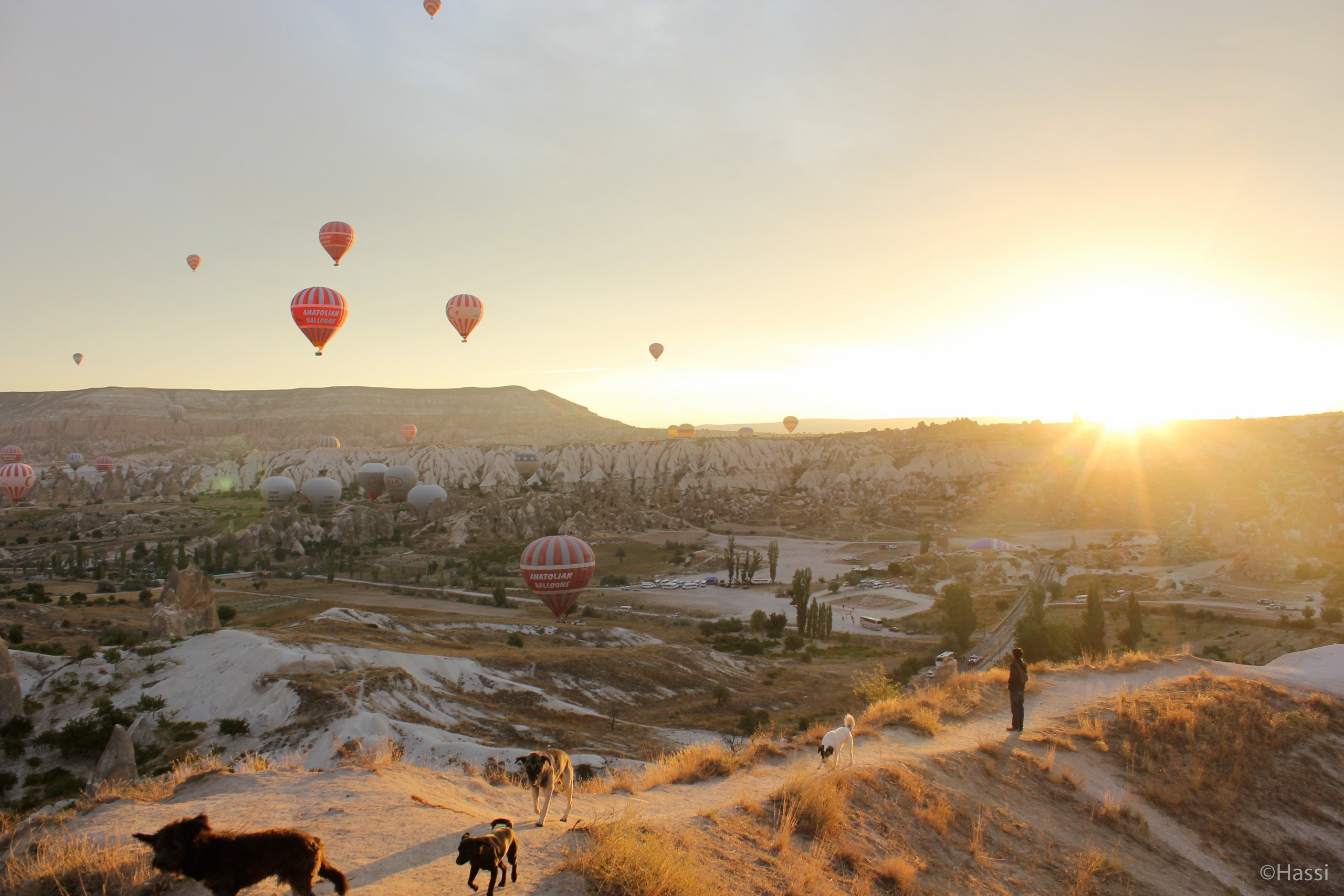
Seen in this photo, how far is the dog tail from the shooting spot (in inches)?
167

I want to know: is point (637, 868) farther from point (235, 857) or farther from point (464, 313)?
point (464, 313)

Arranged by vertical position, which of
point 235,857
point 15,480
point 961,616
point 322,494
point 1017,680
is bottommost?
point 961,616

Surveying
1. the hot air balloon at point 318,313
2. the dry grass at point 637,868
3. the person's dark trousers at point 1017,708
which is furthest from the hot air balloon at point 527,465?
the dry grass at point 637,868

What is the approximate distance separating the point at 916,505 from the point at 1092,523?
57.2 feet

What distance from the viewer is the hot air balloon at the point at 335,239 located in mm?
38344

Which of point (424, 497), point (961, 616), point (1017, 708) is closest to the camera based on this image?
point (1017, 708)

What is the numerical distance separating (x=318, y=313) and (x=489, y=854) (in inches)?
1508

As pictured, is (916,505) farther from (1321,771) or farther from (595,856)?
(595,856)

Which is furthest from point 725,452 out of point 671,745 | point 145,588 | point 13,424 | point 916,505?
point 13,424

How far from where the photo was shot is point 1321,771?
1123cm

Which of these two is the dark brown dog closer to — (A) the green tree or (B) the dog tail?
(B) the dog tail

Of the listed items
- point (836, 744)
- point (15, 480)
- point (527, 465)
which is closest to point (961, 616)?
point (836, 744)

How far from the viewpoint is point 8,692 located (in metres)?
15.9

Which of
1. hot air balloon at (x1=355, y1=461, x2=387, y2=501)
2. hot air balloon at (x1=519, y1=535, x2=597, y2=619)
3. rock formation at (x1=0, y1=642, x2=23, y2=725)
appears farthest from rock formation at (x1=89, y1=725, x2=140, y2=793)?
hot air balloon at (x1=355, y1=461, x2=387, y2=501)
